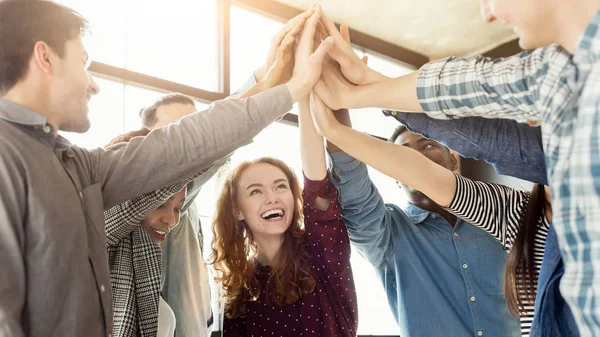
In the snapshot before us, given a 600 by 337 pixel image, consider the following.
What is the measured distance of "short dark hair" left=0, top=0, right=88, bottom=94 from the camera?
1.10 m

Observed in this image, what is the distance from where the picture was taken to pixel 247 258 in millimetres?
1744

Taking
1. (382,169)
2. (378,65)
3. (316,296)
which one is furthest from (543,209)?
(378,65)

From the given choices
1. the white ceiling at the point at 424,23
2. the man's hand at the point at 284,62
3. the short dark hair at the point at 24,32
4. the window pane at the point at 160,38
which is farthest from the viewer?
the white ceiling at the point at 424,23

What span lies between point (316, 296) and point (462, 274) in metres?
0.45

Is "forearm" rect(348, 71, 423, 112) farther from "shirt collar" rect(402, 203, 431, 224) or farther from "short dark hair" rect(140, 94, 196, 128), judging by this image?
"short dark hair" rect(140, 94, 196, 128)

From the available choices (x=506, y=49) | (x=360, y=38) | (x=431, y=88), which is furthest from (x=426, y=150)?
(x=506, y=49)

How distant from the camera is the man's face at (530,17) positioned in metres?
0.83

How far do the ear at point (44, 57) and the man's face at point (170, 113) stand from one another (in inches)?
28.8

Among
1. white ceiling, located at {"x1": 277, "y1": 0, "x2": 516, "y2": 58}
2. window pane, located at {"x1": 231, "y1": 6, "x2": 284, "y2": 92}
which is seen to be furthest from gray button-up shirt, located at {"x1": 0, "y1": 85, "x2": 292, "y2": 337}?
white ceiling, located at {"x1": 277, "y1": 0, "x2": 516, "y2": 58}

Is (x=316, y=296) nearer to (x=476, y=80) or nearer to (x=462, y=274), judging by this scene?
(x=462, y=274)

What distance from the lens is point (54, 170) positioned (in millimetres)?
1030

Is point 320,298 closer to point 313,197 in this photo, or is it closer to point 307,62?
point 313,197

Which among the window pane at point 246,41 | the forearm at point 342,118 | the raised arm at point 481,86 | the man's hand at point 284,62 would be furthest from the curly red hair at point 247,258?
the window pane at point 246,41

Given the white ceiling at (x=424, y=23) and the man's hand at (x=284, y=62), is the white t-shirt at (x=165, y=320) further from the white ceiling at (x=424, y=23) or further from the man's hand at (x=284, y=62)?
the white ceiling at (x=424, y=23)
